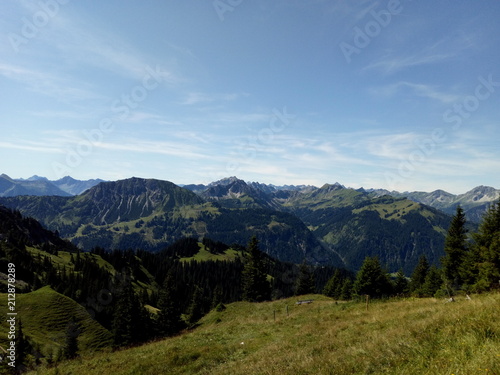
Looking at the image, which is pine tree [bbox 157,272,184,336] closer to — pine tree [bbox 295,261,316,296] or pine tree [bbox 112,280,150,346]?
pine tree [bbox 112,280,150,346]

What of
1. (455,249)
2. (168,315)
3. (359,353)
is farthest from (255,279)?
(359,353)

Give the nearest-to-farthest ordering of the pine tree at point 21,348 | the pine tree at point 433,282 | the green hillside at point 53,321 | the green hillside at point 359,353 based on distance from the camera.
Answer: the green hillside at point 359,353, the pine tree at point 21,348, the green hillside at point 53,321, the pine tree at point 433,282

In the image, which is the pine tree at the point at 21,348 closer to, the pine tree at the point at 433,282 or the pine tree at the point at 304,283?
the pine tree at the point at 304,283

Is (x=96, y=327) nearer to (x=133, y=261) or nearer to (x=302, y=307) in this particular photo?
(x=302, y=307)

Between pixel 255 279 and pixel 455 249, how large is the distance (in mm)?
41321

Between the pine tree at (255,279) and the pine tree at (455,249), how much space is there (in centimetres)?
3677

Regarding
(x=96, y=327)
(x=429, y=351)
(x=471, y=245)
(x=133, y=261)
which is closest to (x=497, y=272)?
(x=471, y=245)

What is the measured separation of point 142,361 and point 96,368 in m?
3.40

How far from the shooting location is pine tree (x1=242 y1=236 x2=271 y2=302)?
61.1 metres

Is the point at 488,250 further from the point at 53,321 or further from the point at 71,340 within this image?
the point at 53,321

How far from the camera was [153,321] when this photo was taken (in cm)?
6825

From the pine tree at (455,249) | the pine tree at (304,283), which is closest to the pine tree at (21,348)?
the pine tree at (304,283)

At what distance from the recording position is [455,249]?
2003 inches

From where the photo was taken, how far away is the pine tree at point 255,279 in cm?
6109
